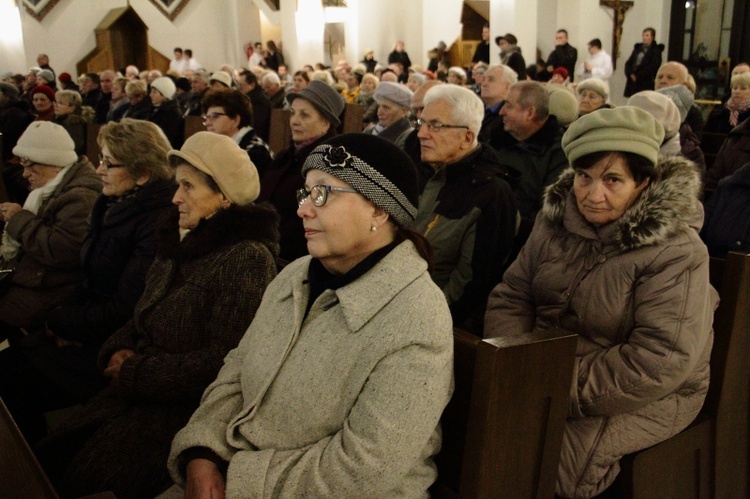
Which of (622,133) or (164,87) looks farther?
(164,87)

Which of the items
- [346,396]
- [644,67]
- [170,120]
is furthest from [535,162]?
[644,67]

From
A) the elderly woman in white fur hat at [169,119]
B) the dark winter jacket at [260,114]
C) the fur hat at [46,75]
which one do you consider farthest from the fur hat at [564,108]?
the fur hat at [46,75]

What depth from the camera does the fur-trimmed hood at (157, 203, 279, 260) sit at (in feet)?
7.39

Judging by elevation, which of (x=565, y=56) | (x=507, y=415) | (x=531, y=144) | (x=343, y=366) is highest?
(x=565, y=56)

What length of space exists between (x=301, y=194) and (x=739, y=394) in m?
1.44

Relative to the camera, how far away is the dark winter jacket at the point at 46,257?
3244mm

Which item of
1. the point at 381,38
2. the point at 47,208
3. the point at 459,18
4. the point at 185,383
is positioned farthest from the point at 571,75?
the point at 185,383

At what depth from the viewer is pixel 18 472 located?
138cm

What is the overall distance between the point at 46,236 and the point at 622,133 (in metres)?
2.51

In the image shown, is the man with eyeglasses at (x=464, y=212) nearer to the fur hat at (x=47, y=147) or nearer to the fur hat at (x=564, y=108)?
the fur hat at (x=564, y=108)

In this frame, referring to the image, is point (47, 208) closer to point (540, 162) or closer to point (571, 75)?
point (540, 162)

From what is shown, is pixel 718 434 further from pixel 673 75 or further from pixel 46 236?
pixel 673 75

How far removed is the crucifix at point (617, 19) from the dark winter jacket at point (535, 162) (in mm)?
9507

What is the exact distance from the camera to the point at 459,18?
15.9 meters
